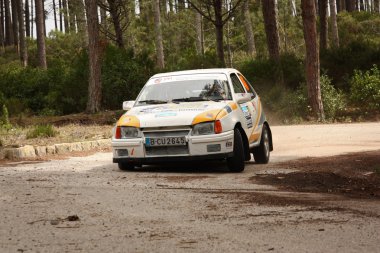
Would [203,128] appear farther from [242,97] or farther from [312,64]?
[312,64]

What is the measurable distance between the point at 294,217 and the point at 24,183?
14.8ft

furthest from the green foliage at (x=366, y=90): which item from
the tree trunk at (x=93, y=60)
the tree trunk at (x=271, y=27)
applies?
the tree trunk at (x=93, y=60)

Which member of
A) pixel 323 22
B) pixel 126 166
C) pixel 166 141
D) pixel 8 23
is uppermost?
pixel 8 23

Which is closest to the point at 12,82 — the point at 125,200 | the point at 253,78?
the point at 253,78

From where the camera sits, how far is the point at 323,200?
8.41m

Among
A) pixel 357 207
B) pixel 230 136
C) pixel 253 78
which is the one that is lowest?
pixel 357 207

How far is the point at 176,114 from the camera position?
37.4 feet

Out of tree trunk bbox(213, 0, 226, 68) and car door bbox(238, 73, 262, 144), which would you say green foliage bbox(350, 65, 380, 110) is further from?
car door bbox(238, 73, 262, 144)

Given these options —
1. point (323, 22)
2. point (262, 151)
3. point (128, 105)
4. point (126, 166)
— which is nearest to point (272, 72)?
point (323, 22)

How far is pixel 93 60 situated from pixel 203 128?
14.0 metres

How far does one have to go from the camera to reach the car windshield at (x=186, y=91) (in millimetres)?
12203

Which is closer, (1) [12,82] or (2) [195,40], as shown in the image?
(1) [12,82]

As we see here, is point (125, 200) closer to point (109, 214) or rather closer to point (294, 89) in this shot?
Result: point (109, 214)

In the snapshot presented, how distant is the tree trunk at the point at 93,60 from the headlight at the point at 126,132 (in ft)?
43.1
